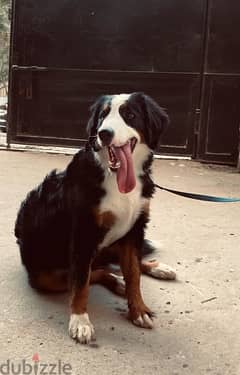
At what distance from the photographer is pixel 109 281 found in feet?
8.27

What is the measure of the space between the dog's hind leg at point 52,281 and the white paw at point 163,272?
53 cm

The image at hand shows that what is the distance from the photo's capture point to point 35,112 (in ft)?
22.9

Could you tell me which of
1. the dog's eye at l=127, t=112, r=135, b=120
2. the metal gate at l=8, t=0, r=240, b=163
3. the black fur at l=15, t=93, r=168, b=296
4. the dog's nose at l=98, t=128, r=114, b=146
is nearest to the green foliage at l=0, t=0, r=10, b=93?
the metal gate at l=8, t=0, r=240, b=163

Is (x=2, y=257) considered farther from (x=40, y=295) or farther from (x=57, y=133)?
(x=57, y=133)

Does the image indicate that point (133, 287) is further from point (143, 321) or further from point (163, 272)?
point (163, 272)

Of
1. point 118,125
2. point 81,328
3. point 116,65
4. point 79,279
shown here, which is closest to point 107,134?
point 118,125

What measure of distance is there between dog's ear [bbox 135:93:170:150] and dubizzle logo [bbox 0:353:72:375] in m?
0.98

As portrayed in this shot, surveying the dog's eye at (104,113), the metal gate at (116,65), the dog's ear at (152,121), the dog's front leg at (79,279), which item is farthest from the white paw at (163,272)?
the metal gate at (116,65)

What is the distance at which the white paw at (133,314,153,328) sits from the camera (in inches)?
84.4

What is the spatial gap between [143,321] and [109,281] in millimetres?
411

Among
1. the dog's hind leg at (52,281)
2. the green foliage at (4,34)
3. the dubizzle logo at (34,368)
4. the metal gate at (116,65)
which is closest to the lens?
the dubizzle logo at (34,368)

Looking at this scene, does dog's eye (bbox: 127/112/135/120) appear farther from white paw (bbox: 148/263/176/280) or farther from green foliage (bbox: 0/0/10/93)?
green foliage (bbox: 0/0/10/93)

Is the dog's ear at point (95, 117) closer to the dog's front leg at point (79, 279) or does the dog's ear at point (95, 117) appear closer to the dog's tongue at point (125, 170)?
the dog's tongue at point (125, 170)

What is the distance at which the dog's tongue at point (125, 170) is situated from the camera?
6.76 feet
